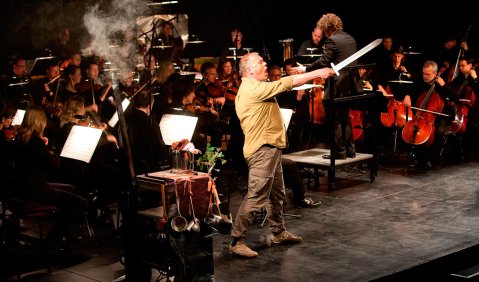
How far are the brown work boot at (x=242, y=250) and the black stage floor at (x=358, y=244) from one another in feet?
0.17

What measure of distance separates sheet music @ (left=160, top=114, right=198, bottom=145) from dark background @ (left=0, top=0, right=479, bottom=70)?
445 centimetres

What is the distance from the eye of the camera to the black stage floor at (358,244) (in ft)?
17.7

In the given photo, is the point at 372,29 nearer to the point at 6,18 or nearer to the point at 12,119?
the point at 6,18

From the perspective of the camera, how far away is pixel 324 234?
20.9 ft

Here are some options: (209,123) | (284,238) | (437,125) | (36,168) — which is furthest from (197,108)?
(284,238)

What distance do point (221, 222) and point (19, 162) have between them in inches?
81.6

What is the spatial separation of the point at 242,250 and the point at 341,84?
3065 mm

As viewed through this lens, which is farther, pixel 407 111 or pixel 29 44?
pixel 29 44

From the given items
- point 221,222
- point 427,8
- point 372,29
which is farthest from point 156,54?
point 221,222

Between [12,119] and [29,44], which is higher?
[29,44]

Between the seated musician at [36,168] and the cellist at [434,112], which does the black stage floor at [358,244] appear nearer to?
the seated musician at [36,168]

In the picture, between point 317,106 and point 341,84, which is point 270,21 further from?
point 341,84

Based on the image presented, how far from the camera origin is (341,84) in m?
8.09

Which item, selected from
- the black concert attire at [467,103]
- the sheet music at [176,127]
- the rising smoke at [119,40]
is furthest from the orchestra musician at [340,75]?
the rising smoke at [119,40]
